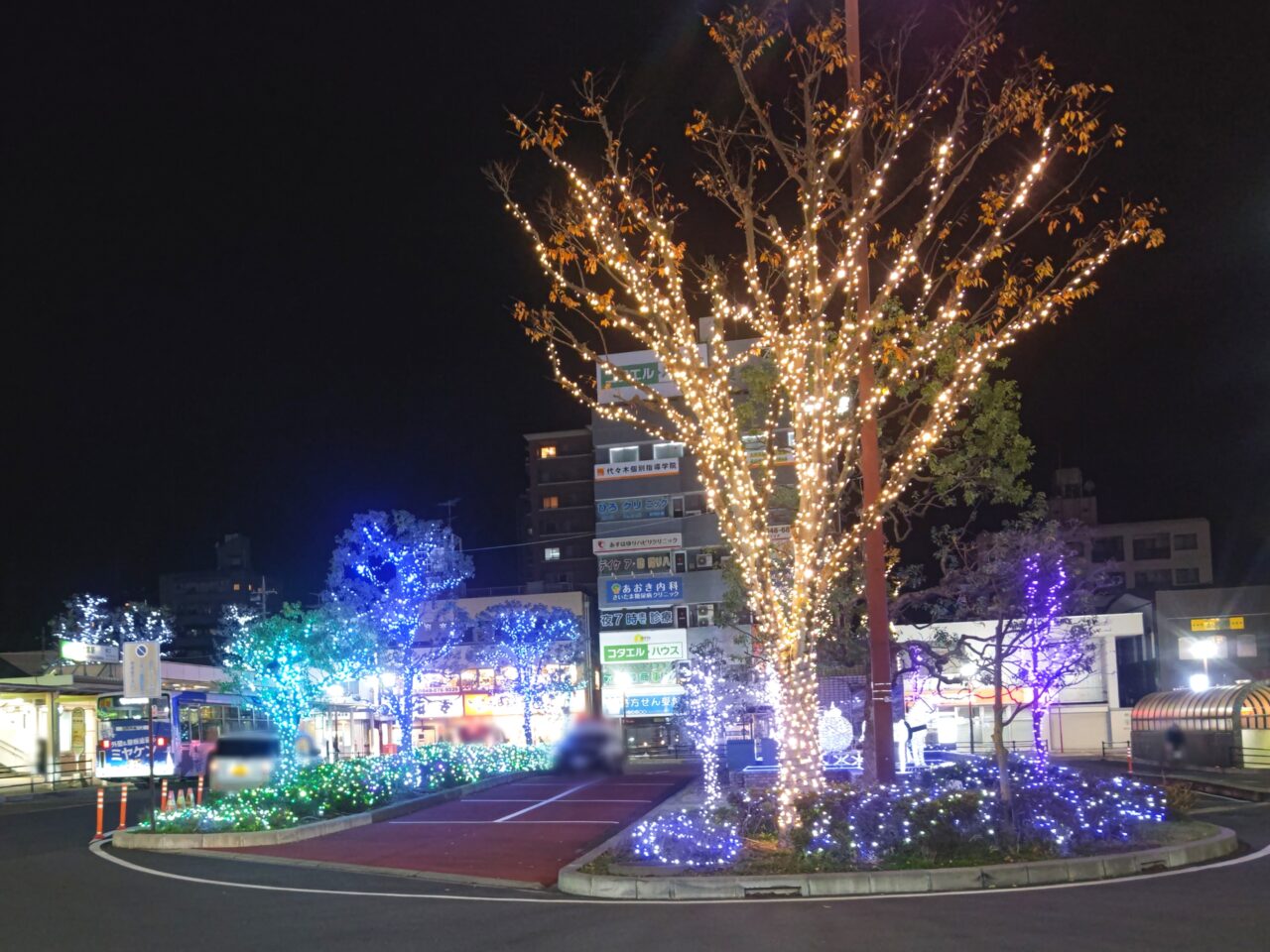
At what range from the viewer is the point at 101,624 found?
65625mm

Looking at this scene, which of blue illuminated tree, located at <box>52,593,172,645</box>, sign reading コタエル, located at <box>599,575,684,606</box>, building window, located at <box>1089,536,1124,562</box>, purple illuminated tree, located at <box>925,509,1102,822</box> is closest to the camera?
purple illuminated tree, located at <box>925,509,1102,822</box>

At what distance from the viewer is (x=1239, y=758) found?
31641 mm

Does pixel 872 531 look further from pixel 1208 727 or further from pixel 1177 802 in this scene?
pixel 1208 727

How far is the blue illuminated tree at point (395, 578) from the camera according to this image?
29.5m

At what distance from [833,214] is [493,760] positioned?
73.4 ft

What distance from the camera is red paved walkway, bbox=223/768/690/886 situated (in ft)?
49.5

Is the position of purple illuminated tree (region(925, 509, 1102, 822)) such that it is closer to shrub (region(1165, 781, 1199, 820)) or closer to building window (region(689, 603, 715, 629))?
shrub (region(1165, 781, 1199, 820))

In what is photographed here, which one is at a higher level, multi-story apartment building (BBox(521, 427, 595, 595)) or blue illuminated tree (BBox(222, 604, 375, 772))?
multi-story apartment building (BBox(521, 427, 595, 595))

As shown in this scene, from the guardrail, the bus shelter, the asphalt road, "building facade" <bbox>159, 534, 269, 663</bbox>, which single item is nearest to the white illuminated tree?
the bus shelter

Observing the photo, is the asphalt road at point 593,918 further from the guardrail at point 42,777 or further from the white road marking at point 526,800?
the guardrail at point 42,777

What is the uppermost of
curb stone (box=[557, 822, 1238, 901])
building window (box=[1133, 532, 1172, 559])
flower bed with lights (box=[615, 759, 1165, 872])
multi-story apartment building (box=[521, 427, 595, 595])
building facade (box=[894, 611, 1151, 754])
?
multi-story apartment building (box=[521, 427, 595, 595])

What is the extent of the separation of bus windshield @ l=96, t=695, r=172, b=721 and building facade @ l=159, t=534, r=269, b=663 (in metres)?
64.9

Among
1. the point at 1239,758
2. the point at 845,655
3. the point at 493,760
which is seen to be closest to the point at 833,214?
the point at 845,655

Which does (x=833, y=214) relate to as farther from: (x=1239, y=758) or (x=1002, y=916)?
(x=1239, y=758)
